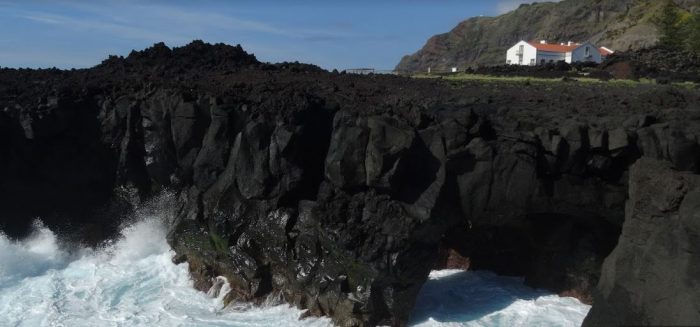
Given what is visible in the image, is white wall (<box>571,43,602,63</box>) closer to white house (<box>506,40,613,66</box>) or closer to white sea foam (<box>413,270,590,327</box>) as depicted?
white house (<box>506,40,613,66</box>)

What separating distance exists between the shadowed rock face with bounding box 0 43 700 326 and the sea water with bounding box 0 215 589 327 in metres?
0.58

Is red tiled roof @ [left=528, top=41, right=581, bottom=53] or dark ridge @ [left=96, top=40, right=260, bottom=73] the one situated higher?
red tiled roof @ [left=528, top=41, right=581, bottom=53]

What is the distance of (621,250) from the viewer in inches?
494

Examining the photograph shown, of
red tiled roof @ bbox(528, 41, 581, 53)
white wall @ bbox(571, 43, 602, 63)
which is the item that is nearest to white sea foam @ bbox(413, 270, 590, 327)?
→ white wall @ bbox(571, 43, 602, 63)

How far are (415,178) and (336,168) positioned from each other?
1.78 meters

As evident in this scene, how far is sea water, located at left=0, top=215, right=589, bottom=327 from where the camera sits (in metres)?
15.4

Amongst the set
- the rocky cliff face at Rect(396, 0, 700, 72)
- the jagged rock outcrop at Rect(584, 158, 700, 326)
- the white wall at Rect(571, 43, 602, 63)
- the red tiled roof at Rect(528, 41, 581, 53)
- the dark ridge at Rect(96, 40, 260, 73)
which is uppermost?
the rocky cliff face at Rect(396, 0, 700, 72)

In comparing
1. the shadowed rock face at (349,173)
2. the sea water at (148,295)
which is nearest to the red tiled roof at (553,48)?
the shadowed rock face at (349,173)

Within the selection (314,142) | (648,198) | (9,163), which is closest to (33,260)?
(9,163)

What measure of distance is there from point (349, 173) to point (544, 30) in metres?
112

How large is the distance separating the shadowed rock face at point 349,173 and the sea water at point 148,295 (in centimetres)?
58

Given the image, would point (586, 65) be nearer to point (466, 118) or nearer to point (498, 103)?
point (498, 103)

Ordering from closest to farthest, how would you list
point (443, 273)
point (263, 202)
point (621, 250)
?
1. point (621, 250)
2. point (263, 202)
3. point (443, 273)

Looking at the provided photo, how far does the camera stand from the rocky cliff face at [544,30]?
279 feet
